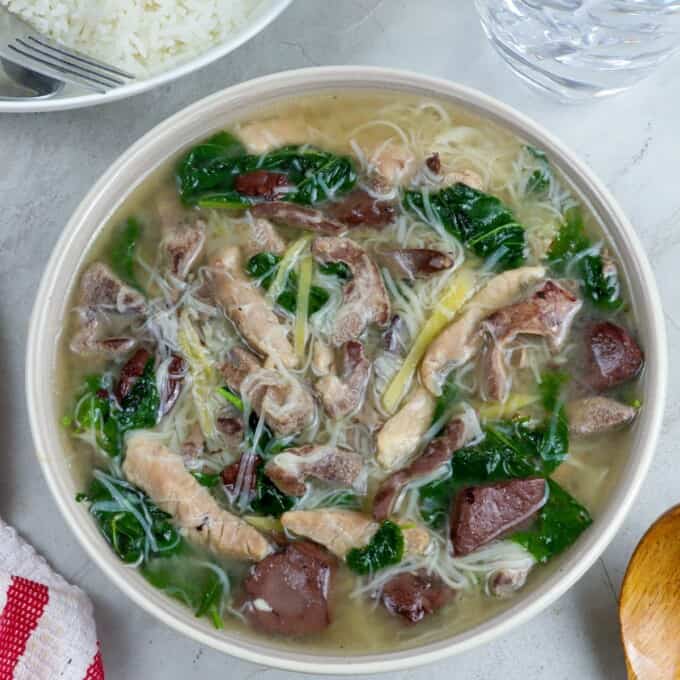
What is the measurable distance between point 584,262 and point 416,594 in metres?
1.12

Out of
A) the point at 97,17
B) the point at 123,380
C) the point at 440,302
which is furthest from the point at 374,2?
the point at 123,380

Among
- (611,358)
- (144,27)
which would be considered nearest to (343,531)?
(611,358)

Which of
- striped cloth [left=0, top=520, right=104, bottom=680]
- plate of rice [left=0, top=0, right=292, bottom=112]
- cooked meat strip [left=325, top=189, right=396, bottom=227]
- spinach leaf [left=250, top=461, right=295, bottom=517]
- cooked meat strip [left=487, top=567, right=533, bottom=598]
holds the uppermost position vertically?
plate of rice [left=0, top=0, right=292, bottom=112]

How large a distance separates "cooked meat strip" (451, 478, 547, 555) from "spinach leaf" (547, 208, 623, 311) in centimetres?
59

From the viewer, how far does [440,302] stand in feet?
9.83

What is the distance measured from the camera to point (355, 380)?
9.56ft

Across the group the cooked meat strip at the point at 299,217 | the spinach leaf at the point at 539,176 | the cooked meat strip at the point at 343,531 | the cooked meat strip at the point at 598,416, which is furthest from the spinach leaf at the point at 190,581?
the spinach leaf at the point at 539,176

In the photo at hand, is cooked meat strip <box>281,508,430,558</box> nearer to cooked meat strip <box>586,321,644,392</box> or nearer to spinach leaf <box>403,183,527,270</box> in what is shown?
cooked meat strip <box>586,321,644,392</box>

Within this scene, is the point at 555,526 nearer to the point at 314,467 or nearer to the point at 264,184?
the point at 314,467

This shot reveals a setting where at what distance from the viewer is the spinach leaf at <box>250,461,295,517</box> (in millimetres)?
2939

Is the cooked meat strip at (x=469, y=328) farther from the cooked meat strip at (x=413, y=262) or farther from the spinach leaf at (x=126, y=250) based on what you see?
the spinach leaf at (x=126, y=250)

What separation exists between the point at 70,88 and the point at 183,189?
564mm

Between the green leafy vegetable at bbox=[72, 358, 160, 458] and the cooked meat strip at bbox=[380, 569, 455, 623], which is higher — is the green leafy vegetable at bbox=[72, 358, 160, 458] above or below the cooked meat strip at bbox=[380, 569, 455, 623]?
above

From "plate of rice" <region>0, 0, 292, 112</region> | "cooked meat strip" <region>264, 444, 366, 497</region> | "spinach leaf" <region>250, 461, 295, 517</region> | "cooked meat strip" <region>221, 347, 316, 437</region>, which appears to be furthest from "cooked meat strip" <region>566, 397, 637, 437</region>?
"plate of rice" <region>0, 0, 292, 112</region>
